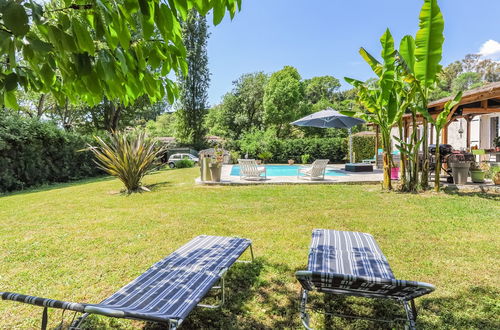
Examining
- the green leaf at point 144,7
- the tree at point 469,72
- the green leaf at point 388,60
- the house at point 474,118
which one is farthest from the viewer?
the tree at point 469,72

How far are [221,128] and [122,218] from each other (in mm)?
34698

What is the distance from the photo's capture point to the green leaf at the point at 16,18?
1.19 metres

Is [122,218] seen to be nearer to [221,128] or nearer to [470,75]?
[221,128]

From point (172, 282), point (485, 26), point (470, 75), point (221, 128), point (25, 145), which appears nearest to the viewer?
point (172, 282)

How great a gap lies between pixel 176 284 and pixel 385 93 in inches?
322

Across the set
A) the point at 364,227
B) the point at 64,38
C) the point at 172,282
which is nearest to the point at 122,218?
the point at 172,282

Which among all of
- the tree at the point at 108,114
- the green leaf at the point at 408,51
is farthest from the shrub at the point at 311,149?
the green leaf at the point at 408,51

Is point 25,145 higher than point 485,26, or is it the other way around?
point 485,26

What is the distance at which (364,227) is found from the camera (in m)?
5.83

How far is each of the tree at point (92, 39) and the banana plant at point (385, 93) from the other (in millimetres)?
7697

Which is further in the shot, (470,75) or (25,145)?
(470,75)

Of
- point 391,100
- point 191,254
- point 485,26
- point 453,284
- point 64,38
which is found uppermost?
point 485,26

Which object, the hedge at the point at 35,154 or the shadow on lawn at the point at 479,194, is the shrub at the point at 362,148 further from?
the hedge at the point at 35,154

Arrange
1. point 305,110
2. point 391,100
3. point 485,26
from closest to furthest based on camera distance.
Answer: point 391,100
point 485,26
point 305,110
